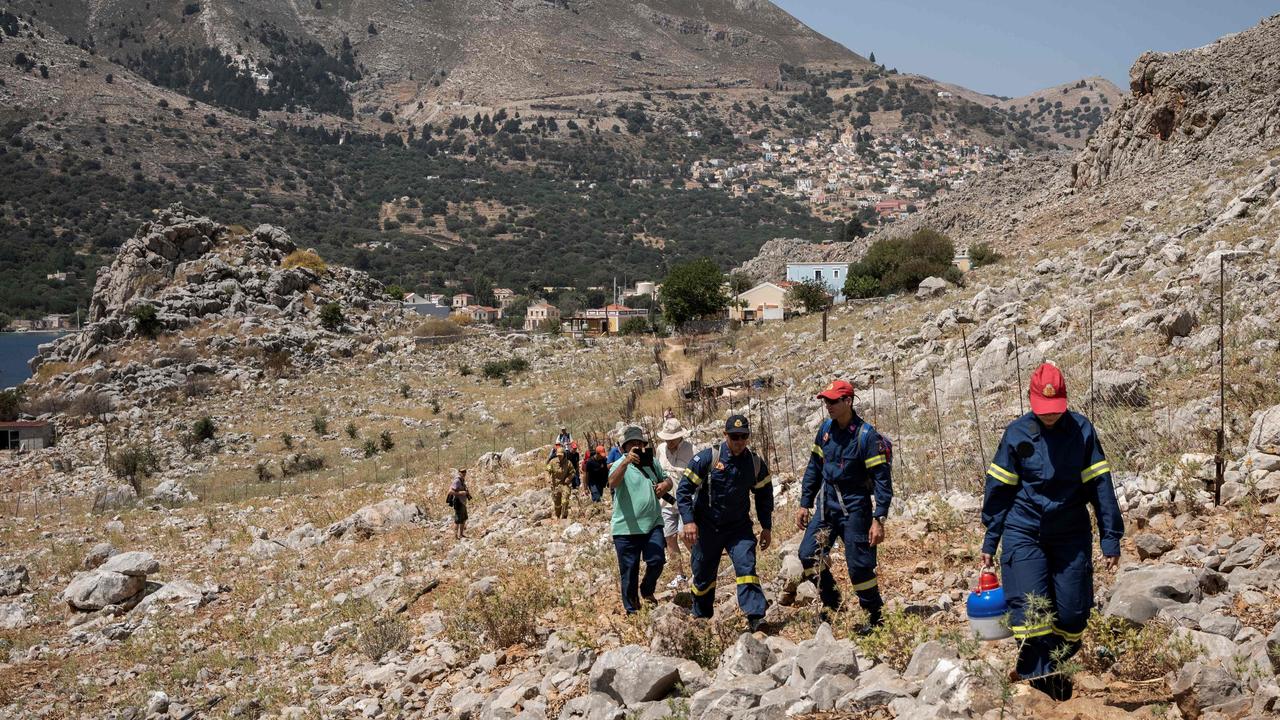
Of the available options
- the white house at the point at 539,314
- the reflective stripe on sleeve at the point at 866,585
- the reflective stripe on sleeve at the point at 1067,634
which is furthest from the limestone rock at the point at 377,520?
the white house at the point at 539,314

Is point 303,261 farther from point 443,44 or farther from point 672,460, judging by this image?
point 443,44

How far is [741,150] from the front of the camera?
15275cm

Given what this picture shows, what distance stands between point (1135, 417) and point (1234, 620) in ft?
14.4

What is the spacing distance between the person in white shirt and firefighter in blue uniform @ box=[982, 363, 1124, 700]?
Result: 7.83 feet

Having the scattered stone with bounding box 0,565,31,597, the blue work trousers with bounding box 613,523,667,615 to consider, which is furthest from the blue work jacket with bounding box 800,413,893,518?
the scattered stone with bounding box 0,565,31,597

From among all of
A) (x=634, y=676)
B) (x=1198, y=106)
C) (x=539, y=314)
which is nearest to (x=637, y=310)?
(x=539, y=314)

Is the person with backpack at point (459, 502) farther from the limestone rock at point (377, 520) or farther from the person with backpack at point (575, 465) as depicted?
the limestone rock at point (377, 520)

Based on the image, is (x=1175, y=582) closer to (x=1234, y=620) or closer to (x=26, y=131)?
(x=1234, y=620)

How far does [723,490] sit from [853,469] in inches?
29.6

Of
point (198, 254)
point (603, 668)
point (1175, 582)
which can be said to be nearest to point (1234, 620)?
point (1175, 582)

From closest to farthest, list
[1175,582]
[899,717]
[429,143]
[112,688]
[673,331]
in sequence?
[899,717], [1175,582], [112,688], [673,331], [429,143]

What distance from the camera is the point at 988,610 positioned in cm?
383

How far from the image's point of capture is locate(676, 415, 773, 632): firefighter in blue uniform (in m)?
4.89

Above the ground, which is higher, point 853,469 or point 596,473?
point 853,469
